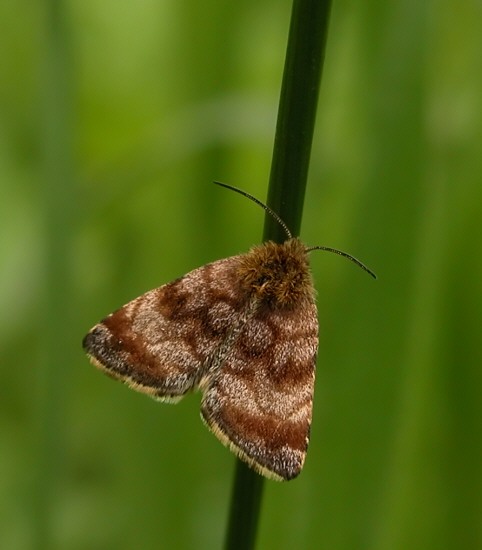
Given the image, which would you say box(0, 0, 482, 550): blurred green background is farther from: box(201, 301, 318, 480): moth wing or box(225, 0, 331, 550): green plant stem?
box(225, 0, 331, 550): green plant stem

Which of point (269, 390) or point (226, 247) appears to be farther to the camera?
point (226, 247)

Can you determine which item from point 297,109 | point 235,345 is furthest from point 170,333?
point 297,109

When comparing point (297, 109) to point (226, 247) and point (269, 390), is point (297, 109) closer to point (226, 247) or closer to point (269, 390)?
point (269, 390)

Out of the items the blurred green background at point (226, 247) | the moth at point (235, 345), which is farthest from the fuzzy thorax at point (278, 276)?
the blurred green background at point (226, 247)

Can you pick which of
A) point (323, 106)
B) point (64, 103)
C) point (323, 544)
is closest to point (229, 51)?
point (323, 106)

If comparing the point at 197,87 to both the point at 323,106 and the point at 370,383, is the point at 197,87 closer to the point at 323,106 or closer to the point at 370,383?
the point at 323,106
